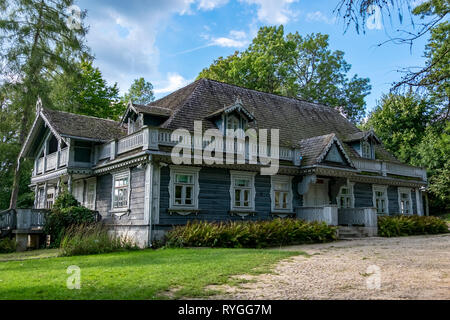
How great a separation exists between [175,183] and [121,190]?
3.37 metres

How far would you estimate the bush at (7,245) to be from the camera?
18391 mm

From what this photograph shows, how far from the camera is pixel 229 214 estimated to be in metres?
18.7

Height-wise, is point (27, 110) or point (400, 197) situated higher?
point (27, 110)

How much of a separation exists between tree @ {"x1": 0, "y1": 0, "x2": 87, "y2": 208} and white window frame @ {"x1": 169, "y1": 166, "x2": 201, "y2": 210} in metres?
13.6

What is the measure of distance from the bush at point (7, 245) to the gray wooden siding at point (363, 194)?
59.4ft

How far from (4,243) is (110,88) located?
76.9 ft

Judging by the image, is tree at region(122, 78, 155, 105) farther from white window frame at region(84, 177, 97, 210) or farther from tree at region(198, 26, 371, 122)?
white window frame at region(84, 177, 97, 210)

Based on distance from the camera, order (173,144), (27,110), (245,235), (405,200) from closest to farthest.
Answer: (245,235) → (173,144) → (27,110) → (405,200)

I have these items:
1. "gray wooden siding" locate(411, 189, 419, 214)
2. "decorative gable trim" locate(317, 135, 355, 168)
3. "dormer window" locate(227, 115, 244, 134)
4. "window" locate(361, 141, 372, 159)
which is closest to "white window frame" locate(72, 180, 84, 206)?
"dormer window" locate(227, 115, 244, 134)

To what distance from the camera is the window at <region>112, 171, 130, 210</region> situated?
61.1 ft

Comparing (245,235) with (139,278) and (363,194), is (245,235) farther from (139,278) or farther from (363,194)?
(363,194)

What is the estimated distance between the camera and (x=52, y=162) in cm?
2312

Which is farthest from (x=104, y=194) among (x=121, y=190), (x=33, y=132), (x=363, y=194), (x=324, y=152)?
(x=363, y=194)
